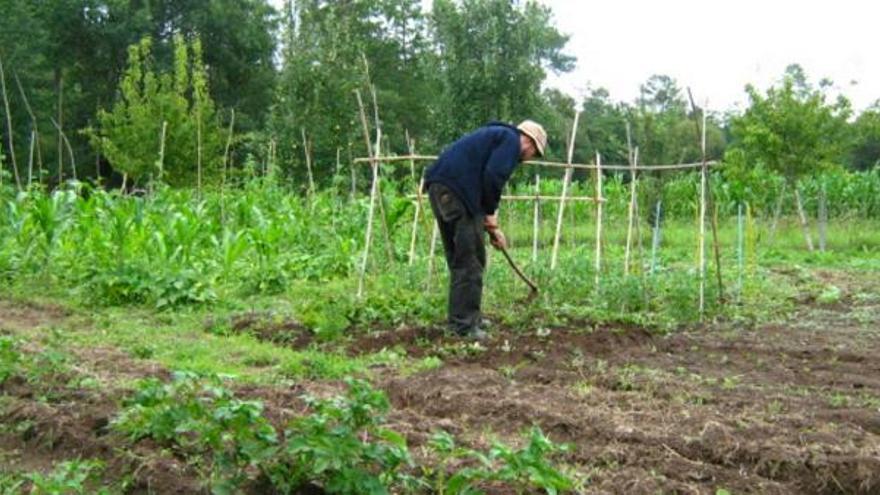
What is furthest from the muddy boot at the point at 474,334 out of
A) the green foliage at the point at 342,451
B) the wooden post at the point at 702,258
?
the green foliage at the point at 342,451

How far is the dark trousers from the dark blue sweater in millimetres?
73

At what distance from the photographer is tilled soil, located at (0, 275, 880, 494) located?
3.98 m

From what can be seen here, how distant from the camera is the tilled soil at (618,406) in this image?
3977 millimetres

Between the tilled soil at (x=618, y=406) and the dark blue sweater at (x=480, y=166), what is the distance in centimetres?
101

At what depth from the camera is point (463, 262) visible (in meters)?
7.13

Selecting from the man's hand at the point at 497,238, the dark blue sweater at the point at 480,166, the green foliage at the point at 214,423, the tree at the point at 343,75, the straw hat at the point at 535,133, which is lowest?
the green foliage at the point at 214,423

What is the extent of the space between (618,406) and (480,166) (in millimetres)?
2619

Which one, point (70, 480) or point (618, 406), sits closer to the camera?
point (70, 480)

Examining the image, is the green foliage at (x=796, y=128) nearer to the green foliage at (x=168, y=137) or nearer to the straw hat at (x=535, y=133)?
the green foliage at (x=168, y=137)

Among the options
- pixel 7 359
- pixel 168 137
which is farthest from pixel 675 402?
pixel 168 137

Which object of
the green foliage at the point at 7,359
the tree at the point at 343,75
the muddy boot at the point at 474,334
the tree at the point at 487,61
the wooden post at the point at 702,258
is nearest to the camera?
the green foliage at the point at 7,359

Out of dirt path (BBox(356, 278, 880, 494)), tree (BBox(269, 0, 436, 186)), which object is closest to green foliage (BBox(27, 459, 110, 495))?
dirt path (BBox(356, 278, 880, 494))

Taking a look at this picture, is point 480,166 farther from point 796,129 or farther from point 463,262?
point 796,129

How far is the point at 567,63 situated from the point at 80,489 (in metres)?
48.3
